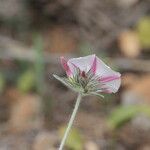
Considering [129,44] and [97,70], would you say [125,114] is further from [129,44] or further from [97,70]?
[129,44]

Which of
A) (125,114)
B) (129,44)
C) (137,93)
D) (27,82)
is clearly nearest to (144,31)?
(129,44)

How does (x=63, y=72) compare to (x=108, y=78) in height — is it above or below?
below

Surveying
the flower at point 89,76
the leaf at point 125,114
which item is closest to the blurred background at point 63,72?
the leaf at point 125,114

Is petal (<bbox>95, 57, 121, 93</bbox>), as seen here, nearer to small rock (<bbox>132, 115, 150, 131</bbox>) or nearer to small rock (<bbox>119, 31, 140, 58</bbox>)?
small rock (<bbox>132, 115, 150, 131</bbox>)

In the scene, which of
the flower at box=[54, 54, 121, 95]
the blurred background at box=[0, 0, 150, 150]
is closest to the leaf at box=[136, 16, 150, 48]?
the blurred background at box=[0, 0, 150, 150]

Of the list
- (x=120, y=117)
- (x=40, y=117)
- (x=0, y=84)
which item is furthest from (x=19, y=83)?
(x=120, y=117)

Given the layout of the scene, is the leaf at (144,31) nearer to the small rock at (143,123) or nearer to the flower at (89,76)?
the small rock at (143,123)
